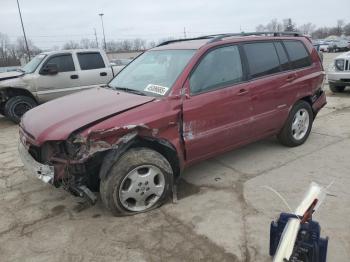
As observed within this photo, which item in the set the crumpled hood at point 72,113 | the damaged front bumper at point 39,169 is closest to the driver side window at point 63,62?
the crumpled hood at point 72,113

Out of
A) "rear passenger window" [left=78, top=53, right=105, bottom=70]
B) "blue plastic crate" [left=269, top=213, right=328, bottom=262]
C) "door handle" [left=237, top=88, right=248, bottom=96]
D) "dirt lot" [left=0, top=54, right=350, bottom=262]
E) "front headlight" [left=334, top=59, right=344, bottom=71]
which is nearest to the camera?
"blue plastic crate" [left=269, top=213, right=328, bottom=262]

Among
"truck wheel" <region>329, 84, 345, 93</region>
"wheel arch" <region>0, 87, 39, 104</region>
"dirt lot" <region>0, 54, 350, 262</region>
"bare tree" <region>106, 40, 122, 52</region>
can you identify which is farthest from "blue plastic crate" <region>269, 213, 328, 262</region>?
"bare tree" <region>106, 40, 122, 52</region>

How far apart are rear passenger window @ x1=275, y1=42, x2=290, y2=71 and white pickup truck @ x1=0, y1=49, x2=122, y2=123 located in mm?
5628

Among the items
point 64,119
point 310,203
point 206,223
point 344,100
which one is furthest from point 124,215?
point 344,100

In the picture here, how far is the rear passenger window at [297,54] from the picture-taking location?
17.6 feet

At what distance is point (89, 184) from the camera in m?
3.68

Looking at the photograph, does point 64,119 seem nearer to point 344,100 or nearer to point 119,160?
point 119,160

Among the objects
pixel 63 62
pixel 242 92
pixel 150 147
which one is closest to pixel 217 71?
pixel 242 92

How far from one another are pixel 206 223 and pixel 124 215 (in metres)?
0.85

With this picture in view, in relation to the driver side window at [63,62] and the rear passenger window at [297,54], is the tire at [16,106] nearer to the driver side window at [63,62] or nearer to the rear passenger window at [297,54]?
the driver side window at [63,62]

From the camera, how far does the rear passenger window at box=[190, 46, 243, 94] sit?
4.15 meters

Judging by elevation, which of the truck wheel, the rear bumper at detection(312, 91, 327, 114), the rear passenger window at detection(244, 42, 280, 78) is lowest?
the truck wheel

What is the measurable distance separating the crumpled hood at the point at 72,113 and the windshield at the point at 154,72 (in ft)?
0.71

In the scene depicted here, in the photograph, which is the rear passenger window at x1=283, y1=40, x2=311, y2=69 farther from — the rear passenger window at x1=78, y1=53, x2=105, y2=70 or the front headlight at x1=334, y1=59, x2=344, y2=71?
the rear passenger window at x1=78, y1=53, x2=105, y2=70
